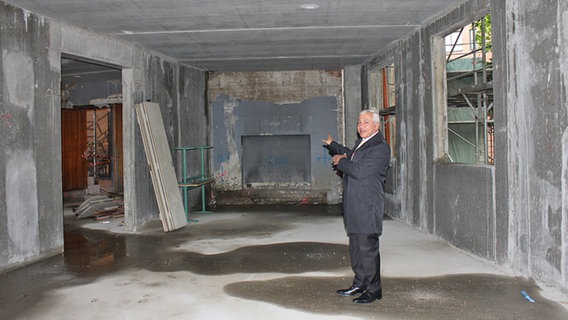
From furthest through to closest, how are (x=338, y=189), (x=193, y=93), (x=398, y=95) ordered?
(x=338, y=189) → (x=193, y=93) → (x=398, y=95)

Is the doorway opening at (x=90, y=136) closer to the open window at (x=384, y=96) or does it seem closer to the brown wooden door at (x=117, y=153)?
the brown wooden door at (x=117, y=153)

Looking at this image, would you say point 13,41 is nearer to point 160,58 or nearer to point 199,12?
point 199,12

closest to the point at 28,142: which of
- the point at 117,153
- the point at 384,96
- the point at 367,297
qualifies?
the point at 367,297

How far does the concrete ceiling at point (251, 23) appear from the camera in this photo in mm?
5230

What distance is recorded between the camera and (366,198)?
136 inches

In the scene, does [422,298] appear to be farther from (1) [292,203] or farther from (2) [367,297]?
(1) [292,203]

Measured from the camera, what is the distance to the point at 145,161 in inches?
295

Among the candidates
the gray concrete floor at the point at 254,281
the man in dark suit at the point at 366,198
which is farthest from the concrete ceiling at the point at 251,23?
the gray concrete floor at the point at 254,281

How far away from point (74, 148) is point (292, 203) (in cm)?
651

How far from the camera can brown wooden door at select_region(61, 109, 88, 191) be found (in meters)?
12.2

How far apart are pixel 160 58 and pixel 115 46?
138cm

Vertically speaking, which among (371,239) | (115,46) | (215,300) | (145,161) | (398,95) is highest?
(115,46)

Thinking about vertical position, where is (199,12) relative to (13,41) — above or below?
above

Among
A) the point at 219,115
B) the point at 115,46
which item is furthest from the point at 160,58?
the point at 219,115
